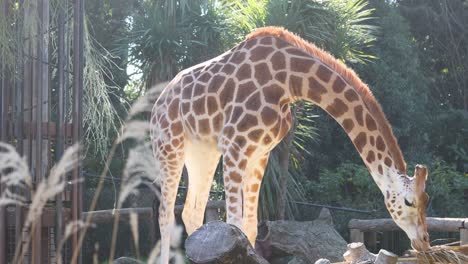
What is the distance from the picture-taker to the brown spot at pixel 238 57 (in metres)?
5.62

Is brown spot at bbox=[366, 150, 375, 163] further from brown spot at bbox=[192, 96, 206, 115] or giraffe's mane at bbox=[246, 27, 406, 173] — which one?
brown spot at bbox=[192, 96, 206, 115]

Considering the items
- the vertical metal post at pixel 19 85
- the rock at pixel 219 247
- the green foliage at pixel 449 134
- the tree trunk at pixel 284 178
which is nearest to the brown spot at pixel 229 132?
the vertical metal post at pixel 19 85

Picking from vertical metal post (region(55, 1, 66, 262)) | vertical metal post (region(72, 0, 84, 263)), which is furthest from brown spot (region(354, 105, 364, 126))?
vertical metal post (region(55, 1, 66, 262))

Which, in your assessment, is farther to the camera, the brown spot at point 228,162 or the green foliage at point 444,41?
the green foliage at point 444,41

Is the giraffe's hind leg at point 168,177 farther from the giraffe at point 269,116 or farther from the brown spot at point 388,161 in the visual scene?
the brown spot at point 388,161

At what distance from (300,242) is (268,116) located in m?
2.78

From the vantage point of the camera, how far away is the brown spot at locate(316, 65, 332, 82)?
5309 mm

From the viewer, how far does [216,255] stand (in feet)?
9.14

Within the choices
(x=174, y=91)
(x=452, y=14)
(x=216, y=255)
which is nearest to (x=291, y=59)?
(x=174, y=91)

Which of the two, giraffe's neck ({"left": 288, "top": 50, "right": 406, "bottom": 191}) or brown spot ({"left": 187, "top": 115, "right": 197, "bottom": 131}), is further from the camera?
brown spot ({"left": 187, "top": 115, "right": 197, "bottom": 131})

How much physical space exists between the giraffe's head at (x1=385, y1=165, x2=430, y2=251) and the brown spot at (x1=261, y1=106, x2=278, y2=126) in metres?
0.91

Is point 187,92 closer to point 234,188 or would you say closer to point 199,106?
point 199,106

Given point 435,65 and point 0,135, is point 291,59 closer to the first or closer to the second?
point 0,135

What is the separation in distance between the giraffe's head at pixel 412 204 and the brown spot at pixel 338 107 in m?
0.60
